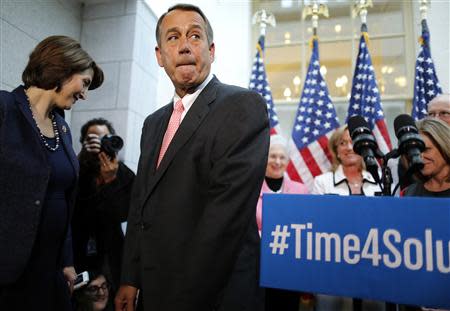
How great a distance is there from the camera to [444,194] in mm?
1640

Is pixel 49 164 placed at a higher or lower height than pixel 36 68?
lower

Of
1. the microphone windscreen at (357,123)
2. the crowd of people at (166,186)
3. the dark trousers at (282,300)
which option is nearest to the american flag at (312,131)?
the dark trousers at (282,300)

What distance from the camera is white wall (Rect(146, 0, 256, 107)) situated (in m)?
4.52

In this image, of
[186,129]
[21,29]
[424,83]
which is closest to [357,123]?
[186,129]

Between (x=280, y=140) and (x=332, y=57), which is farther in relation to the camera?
(x=332, y=57)

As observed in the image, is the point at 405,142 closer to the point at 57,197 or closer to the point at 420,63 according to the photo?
the point at 57,197

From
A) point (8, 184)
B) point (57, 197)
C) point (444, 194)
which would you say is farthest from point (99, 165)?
point (444, 194)

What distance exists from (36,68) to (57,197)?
561 mm

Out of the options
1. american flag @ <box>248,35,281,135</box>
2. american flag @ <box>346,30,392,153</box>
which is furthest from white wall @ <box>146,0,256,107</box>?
american flag @ <box>346,30,392,153</box>

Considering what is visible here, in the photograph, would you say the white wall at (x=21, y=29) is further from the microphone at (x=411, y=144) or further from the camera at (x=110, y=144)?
the microphone at (x=411, y=144)

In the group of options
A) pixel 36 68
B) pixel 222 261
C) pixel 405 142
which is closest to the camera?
pixel 222 261

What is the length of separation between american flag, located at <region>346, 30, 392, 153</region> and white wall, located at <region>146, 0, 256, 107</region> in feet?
5.38

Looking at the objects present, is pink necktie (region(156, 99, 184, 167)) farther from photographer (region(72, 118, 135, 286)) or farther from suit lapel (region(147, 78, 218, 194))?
photographer (region(72, 118, 135, 286))

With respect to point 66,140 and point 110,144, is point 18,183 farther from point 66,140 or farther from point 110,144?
point 110,144
